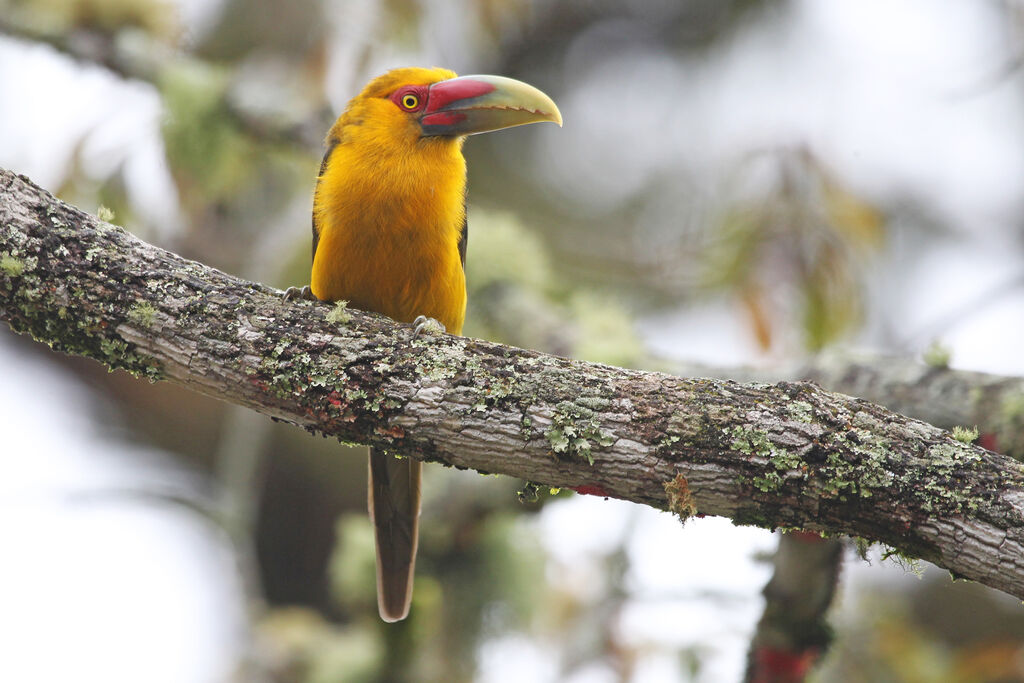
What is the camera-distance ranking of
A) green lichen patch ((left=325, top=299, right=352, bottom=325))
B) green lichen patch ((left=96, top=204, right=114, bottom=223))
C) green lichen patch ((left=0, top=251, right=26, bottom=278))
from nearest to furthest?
green lichen patch ((left=0, top=251, right=26, bottom=278))
green lichen patch ((left=325, top=299, right=352, bottom=325))
green lichen patch ((left=96, top=204, right=114, bottom=223))

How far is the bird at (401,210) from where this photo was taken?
322cm

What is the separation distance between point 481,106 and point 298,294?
37.9 inches

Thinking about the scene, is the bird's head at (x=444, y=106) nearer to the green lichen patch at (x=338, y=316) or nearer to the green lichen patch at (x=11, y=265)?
the green lichen patch at (x=338, y=316)

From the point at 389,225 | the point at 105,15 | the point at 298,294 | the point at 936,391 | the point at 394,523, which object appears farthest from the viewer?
the point at 105,15

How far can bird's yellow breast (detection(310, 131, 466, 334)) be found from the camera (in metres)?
3.21

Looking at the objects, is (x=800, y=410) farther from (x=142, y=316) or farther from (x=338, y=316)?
(x=142, y=316)

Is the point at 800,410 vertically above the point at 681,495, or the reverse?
the point at 800,410

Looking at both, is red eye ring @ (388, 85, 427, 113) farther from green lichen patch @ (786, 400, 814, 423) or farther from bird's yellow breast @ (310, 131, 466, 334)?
green lichen patch @ (786, 400, 814, 423)

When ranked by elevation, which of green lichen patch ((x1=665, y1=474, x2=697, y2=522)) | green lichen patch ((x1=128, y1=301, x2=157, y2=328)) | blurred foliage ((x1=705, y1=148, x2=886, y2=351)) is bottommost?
green lichen patch ((x1=665, y1=474, x2=697, y2=522))

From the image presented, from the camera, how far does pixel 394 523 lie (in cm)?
346

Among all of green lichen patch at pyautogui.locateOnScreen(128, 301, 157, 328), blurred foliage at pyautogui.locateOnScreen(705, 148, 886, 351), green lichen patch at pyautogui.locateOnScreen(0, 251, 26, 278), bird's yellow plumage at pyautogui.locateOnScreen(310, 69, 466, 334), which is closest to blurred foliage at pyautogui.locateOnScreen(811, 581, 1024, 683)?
blurred foliage at pyautogui.locateOnScreen(705, 148, 886, 351)

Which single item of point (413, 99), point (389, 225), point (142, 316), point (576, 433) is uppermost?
point (413, 99)

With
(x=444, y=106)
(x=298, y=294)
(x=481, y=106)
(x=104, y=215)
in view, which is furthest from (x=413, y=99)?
(x=104, y=215)

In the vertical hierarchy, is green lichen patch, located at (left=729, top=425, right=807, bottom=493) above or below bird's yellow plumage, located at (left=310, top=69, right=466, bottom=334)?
below
